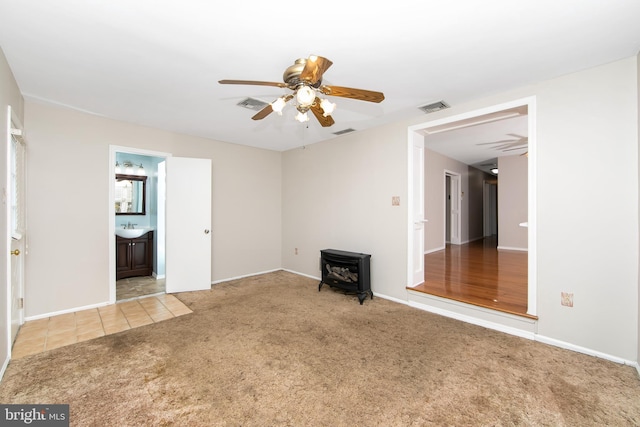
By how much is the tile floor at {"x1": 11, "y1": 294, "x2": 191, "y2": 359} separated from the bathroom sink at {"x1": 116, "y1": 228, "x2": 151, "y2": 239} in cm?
134

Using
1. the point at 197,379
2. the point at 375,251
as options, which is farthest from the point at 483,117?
the point at 197,379

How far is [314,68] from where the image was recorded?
1603 mm

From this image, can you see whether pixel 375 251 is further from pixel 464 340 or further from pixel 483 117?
pixel 483 117

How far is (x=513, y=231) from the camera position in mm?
6641

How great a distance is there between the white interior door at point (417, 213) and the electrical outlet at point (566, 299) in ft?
4.86

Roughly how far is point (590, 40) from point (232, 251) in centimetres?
491

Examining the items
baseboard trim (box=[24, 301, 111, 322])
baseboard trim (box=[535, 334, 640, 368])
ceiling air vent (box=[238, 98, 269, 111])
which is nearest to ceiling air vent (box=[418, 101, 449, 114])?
ceiling air vent (box=[238, 98, 269, 111])

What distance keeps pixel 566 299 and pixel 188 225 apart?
4570 millimetres

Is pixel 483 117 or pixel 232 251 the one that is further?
pixel 232 251

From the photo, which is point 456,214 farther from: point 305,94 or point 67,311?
point 67,311

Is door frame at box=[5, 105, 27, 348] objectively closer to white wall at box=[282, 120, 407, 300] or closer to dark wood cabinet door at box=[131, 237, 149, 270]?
dark wood cabinet door at box=[131, 237, 149, 270]

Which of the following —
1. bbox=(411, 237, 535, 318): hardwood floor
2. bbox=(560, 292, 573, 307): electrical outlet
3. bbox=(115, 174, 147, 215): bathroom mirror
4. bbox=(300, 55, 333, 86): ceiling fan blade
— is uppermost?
bbox=(300, 55, 333, 86): ceiling fan blade

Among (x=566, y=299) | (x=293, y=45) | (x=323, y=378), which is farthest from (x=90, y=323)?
(x=566, y=299)

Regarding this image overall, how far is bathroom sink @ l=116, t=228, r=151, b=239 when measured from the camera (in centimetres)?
454
